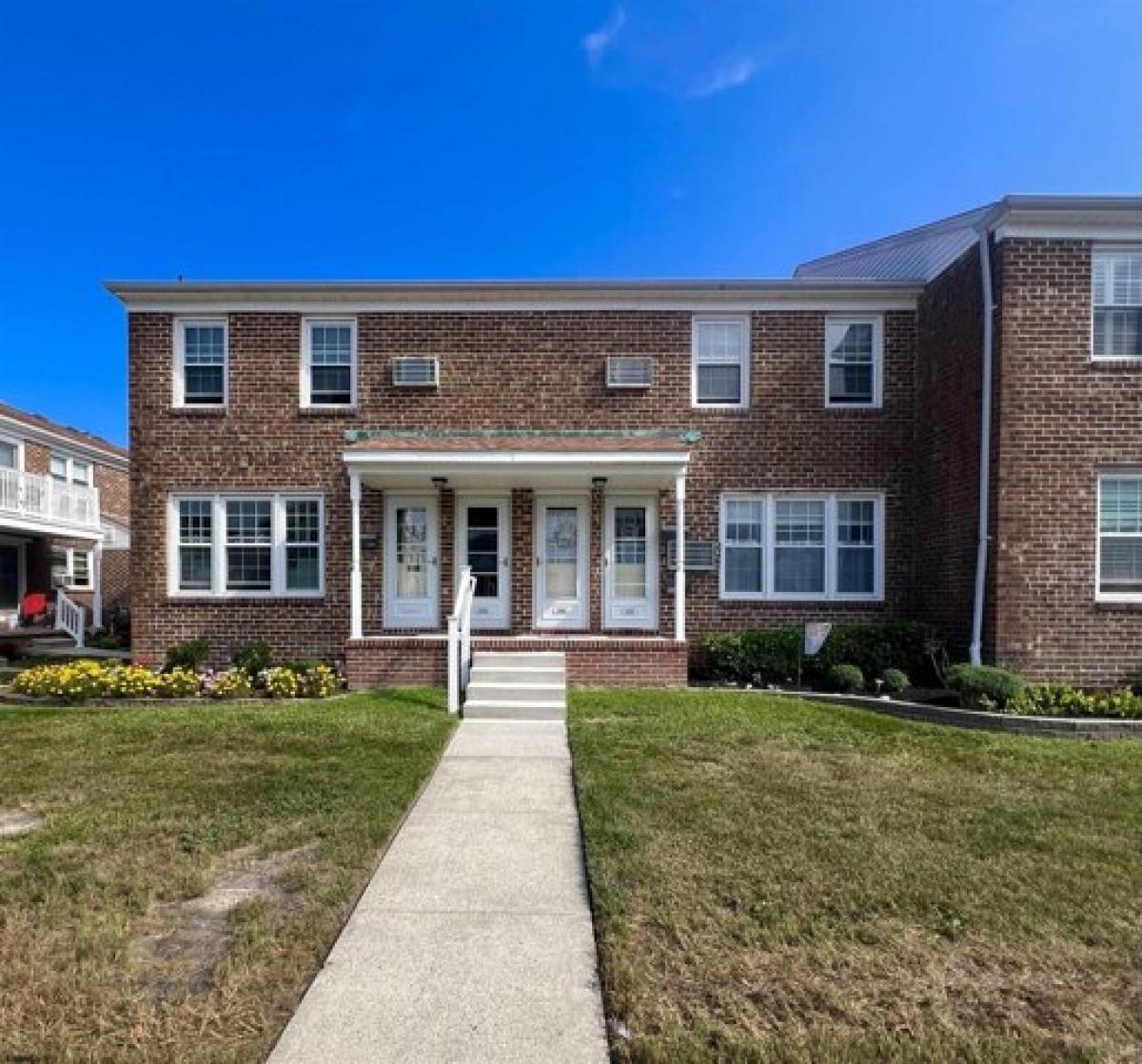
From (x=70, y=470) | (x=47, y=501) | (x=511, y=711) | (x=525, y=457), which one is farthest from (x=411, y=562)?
(x=70, y=470)

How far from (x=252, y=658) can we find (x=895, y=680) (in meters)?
9.00

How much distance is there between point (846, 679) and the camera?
29.8 feet

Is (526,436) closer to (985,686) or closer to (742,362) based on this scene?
(742,362)

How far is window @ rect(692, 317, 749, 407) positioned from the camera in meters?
10.8

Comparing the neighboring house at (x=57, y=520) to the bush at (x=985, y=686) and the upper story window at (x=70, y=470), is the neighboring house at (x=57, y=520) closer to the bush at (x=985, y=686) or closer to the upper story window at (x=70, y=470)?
the upper story window at (x=70, y=470)

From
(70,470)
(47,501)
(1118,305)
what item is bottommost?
(47,501)

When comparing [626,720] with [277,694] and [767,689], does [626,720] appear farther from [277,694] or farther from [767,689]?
[277,694]

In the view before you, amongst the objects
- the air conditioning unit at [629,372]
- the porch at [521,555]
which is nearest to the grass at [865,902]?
the porch at [521,555]

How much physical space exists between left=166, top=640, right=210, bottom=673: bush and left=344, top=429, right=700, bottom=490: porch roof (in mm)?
3640

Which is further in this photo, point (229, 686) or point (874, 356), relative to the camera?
point (874, 356)

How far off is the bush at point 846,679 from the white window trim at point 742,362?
4.23 meters

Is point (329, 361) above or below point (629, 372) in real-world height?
above

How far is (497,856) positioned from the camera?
4.12 meters

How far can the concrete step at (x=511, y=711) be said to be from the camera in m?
7.79
